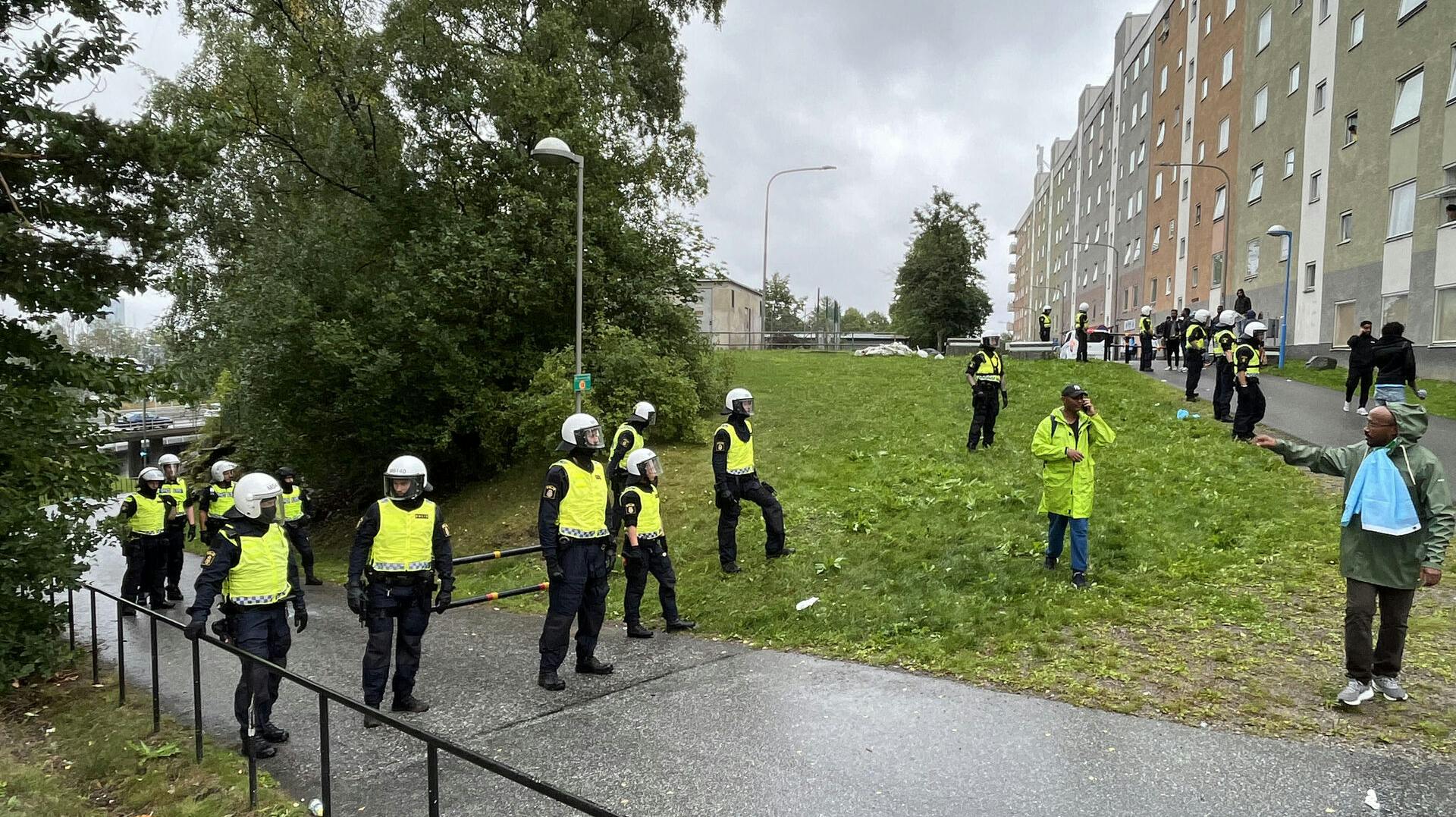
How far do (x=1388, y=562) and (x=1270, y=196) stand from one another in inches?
1204

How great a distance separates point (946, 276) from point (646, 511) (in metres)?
46.2

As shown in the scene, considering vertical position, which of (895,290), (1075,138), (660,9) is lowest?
(895,290)

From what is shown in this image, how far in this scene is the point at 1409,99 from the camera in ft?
70.1

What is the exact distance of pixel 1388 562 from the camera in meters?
4.94

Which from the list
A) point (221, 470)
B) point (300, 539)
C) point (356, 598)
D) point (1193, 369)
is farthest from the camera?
point (1193, 369)

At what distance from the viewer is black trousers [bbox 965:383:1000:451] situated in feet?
41.8

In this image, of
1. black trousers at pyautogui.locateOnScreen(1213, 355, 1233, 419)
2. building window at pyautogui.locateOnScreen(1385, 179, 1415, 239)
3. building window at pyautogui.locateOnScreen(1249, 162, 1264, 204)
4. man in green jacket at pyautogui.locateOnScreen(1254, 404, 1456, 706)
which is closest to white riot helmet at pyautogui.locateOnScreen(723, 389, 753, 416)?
man in green jacket at pyautogui.locateOnScreen(1254, 404, 1456, 706)

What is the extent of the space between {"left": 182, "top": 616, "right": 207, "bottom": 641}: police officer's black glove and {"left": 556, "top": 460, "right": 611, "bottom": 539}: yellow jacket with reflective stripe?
7.65ft

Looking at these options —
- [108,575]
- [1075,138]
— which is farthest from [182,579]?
A: [1075,138]

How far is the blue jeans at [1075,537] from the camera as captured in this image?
7367 millimetres

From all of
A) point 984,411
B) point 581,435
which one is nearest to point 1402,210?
point 984,411

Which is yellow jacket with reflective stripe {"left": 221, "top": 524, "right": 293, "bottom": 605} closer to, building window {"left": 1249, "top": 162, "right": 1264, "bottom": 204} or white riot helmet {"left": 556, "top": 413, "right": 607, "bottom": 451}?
white riot helmet {"left": 556, "top": 413, "right": 607, "bottom": 451}

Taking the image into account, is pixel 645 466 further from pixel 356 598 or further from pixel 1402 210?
pixel 1402 210

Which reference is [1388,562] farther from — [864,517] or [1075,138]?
[1075,138]
